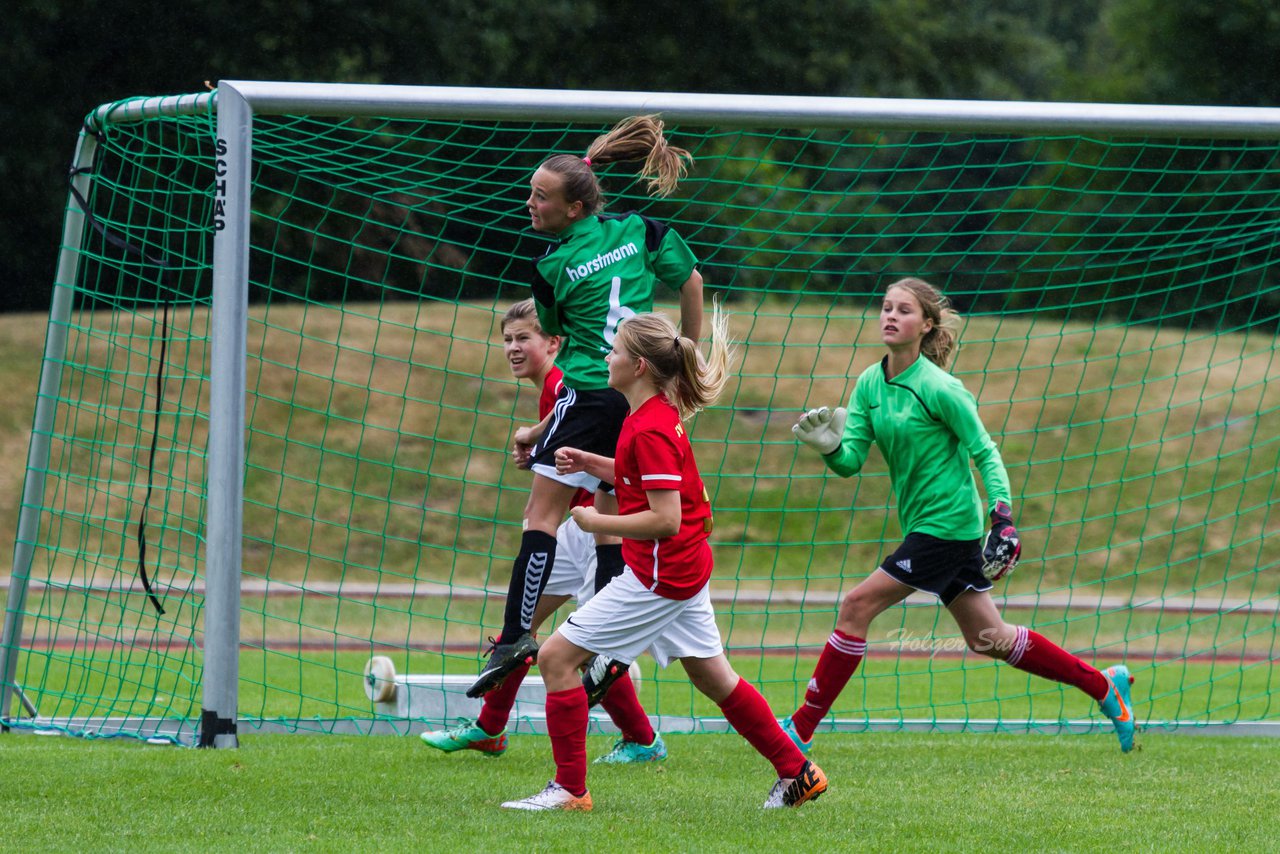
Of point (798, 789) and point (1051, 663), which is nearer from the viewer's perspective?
point (798, 789)

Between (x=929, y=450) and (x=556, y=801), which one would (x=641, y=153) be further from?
(x=556, y=801)

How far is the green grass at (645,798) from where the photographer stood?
155 inches

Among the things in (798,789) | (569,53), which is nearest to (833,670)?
(798,789)

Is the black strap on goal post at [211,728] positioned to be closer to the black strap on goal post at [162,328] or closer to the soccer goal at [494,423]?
the soccer goal at [494,423]

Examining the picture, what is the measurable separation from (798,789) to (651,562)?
87 centimetres

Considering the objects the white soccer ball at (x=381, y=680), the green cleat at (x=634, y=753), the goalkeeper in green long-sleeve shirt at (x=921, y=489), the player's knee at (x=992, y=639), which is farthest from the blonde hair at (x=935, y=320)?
the white soccer ball at (x=381, y=680)

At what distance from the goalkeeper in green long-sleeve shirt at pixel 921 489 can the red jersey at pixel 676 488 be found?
3.60 feet

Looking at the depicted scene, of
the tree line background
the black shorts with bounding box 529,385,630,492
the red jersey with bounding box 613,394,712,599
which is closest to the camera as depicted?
the red jersey with bounding box 613,394,712,599

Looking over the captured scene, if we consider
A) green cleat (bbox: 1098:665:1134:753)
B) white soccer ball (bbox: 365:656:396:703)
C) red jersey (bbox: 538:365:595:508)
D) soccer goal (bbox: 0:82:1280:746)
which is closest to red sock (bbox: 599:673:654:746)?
red jersey (bbox: 538:365:595:508)

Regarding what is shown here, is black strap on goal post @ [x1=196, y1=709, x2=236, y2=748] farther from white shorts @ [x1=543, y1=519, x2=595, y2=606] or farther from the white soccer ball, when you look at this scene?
white shorts @ [x1=543, y1=519, x2=595, y2=606]

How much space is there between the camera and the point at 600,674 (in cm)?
452

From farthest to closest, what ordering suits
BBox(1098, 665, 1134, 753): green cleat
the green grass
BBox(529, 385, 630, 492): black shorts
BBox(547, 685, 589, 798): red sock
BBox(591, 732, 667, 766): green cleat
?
BBox(1098, 665, 1134, 753): green cleat, BBox(591, 732, 667, 766): green cleat, BBox(529, 385, 630, 492): black shorts, BBox(547, 685, 589, 798): red sock, the green grass

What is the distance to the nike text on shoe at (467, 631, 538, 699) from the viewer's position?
4.51 m

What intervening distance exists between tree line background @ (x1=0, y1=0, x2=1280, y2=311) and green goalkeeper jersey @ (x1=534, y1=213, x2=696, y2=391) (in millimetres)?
17530
